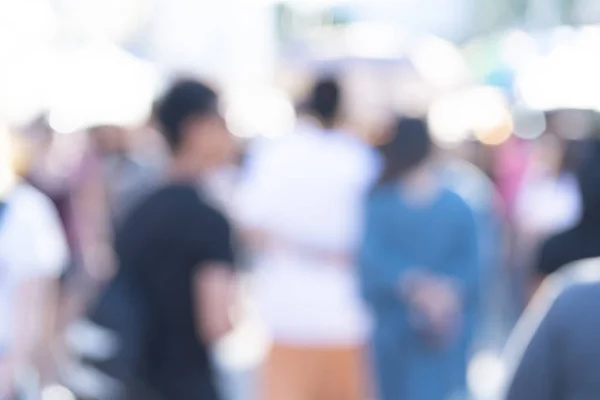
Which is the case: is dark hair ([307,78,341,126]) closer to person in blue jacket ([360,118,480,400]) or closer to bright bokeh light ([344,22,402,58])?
person in blue jacket ([360,118,480,400])

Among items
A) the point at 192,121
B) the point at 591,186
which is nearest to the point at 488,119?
the point at 591,186

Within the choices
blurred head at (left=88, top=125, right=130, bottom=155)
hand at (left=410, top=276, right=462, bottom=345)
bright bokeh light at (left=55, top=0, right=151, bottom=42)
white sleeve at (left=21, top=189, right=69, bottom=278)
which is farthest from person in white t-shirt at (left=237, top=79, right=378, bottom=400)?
bright bokeh light at (left=55, top=0, right=151, bottom=42)

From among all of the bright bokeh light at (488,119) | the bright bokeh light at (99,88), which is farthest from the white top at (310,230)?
the bright bokeh light at (99,88)

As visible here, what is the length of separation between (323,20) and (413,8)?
998 cm

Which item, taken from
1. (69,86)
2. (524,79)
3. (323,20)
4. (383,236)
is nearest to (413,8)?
(323,20)

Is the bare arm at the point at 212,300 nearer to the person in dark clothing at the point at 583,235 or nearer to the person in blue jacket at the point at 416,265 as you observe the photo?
the person in dark clothing at the point at 583,235

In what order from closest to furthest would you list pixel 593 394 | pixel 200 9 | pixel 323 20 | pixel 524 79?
pixel 593 394 < pixel 200 9 < pixel 524 79 < pixel 323 20

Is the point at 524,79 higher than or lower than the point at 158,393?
lower

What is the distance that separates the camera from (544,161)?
8641 mm

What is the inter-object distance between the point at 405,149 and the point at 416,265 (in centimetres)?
41

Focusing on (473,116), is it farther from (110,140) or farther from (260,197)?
(260,197)

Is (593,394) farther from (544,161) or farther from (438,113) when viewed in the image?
(438,113)

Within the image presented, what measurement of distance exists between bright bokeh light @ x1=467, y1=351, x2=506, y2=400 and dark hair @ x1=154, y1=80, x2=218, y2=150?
3415mm

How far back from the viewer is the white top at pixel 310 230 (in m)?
5.14
